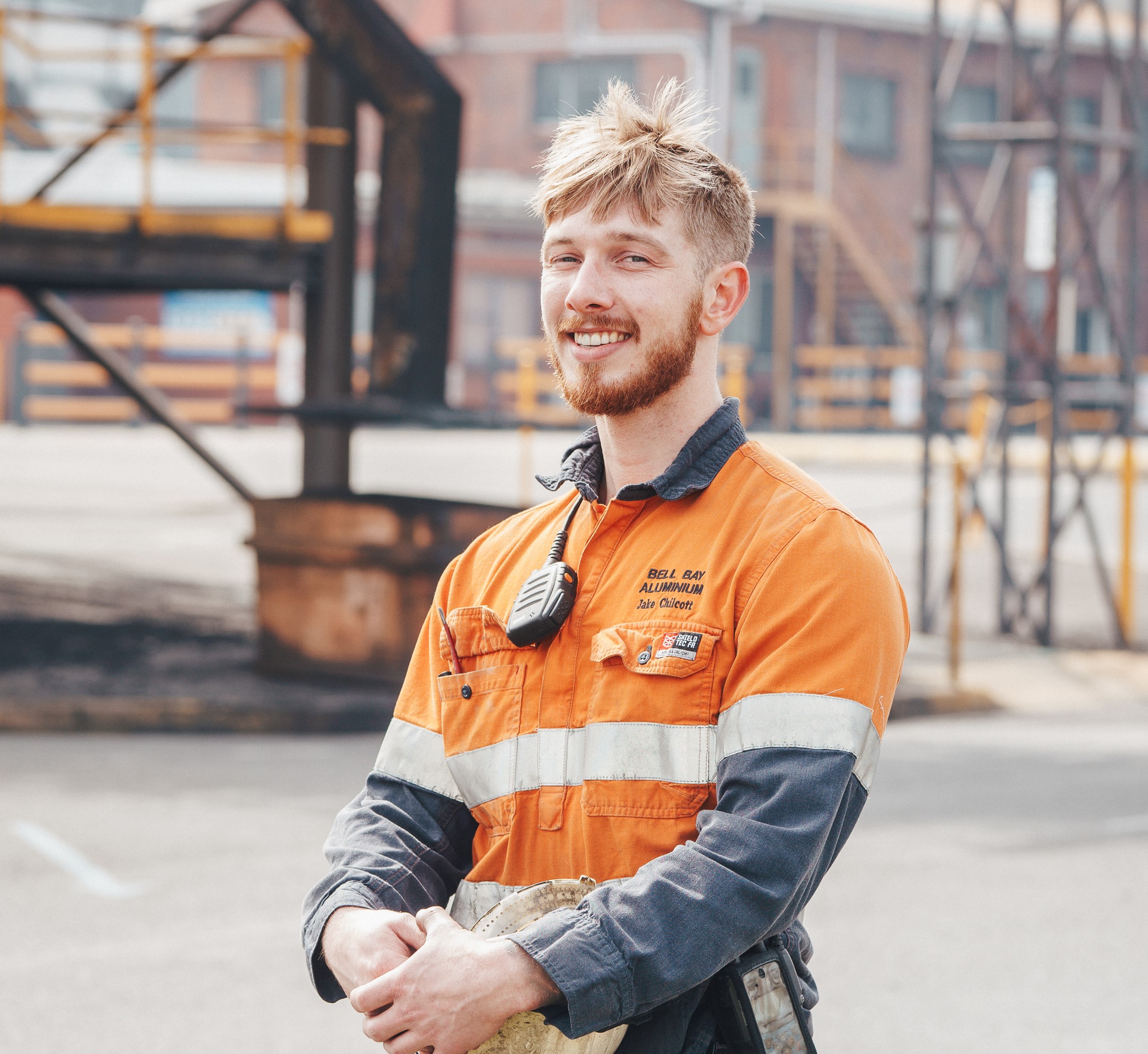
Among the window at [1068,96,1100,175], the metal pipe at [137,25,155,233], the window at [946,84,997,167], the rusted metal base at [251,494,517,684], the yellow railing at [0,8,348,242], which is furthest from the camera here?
the window at [1068,96,1100,175]

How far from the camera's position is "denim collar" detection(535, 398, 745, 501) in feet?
7.07

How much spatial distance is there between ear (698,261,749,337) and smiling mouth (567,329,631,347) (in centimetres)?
10

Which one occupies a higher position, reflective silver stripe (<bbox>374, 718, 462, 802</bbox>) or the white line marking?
reflective silver stripe (<bbox>374, 718, 462, 802</bbox>)

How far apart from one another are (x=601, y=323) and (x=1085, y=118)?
39.5 meters

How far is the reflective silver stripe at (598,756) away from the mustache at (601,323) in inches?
19.6

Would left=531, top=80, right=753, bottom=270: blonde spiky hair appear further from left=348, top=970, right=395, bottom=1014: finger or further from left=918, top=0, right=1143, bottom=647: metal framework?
left=918, top=0, right=1143, bottom=647: metal framework

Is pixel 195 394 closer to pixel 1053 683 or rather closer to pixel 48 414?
pixel 48 414

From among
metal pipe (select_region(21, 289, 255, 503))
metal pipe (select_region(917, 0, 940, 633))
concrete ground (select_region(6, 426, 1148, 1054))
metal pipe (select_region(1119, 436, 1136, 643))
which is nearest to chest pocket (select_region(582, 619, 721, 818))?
concrete ground (select_region(6, 426, 1148, 1054))

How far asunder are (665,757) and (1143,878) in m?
4.95

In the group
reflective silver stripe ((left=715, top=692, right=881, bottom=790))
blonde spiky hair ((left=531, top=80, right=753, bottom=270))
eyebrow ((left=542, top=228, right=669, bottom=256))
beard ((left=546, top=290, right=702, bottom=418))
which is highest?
blonde spiky hair ((left=531, top=80, right=753, bottom=270))

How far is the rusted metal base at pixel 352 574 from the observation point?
9.48 m

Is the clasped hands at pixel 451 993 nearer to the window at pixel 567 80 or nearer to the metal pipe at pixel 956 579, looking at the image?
the metal pipe at pixel 956 579

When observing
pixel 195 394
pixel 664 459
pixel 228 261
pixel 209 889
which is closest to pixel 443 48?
pixel 195 394

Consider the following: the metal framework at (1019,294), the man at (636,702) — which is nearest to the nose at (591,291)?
the man at (636,702)
